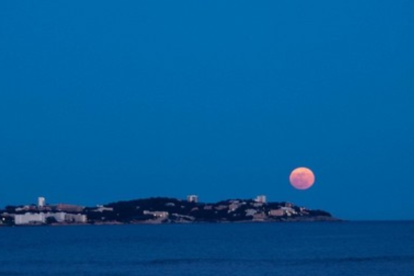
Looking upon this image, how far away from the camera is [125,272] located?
75625 millimetres

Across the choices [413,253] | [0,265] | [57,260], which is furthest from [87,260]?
[413,253]

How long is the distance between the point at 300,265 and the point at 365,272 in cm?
973

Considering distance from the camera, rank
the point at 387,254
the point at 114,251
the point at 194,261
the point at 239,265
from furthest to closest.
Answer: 1. the point at 114,251
2. the point at 387,254
3. the point at 194,261
4. the point at 239,265

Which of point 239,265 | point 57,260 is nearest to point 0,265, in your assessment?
point 57,260

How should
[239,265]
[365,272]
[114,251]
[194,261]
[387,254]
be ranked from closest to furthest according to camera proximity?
[365,272]
[239,265]
[194,261]
[387,254]
[114,251]

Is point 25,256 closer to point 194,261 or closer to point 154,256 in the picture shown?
point 154,256

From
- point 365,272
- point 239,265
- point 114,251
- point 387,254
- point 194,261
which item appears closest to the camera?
point 365,272

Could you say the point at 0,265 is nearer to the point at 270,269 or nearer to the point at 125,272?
the point at 125,272

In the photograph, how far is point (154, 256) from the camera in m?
98.2

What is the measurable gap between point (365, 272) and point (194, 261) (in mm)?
20086

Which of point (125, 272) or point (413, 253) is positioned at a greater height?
point (413, 253)

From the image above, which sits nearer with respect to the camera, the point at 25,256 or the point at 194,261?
the point at 194,261

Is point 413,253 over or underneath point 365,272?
over

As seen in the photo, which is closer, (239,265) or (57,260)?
(239,265)
